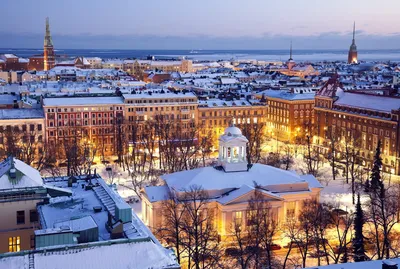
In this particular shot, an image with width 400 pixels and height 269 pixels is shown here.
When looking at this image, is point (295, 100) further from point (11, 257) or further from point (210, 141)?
point (11, 257)

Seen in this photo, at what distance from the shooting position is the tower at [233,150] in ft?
181

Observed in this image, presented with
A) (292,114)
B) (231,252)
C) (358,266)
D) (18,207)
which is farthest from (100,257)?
(292,114)

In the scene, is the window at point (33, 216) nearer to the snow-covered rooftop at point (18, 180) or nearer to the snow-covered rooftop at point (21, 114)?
the snow-covered rooftop at point (18, 180)

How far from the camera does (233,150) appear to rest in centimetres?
5550

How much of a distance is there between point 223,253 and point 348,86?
3854 inches

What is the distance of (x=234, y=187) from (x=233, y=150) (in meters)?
4.06

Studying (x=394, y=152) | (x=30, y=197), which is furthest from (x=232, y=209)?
(x=394, y=152)

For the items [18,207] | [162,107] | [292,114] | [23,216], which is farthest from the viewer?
[292,114]

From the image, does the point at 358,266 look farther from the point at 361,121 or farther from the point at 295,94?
the point at 295,94

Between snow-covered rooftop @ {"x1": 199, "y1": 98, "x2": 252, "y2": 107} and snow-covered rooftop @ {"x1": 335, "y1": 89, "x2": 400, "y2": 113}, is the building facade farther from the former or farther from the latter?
snow-covered rooftop @ {"x1": 199, "y1": 98, "x2": 252, "y2": 107}

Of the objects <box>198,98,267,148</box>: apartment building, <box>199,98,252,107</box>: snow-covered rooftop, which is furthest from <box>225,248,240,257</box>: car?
<box>199,98,252,107</box>: snow-covered rooftop

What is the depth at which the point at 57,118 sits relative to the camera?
96312 millimetres

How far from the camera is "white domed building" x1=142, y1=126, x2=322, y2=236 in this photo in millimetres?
51281

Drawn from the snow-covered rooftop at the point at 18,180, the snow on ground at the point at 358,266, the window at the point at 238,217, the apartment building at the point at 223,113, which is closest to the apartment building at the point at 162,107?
the apartment building at the point at 223,113
